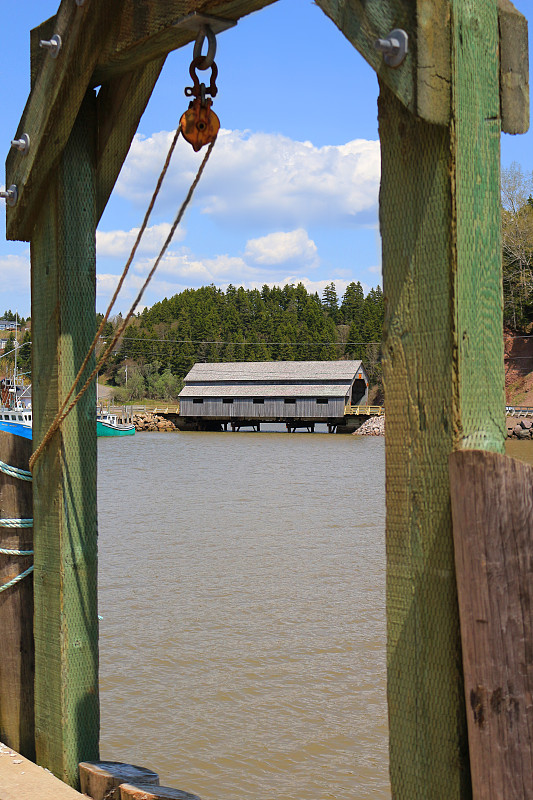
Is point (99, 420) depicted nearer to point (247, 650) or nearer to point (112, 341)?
point (247, 650)

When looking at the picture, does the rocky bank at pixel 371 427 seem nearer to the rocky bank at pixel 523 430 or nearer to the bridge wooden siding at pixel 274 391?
the bridge wooden siding at pixel 274 391

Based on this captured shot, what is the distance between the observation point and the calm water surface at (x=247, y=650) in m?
5.15

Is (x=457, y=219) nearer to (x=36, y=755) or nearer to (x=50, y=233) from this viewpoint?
(x=50, y=233)

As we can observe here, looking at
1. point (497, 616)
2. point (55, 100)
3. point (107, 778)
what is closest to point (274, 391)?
point (55, 100)

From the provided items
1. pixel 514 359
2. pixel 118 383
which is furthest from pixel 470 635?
pixel 118 383

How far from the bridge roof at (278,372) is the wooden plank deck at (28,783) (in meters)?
56.8

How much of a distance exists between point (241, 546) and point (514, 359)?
5424 cm

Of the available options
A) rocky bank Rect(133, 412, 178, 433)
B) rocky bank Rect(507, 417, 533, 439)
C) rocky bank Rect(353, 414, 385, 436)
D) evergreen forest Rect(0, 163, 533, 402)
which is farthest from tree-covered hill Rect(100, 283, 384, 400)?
rocky bank Rect(507, 417, 533, 439)

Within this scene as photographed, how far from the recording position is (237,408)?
201 feet

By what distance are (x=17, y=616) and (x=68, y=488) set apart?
63cm

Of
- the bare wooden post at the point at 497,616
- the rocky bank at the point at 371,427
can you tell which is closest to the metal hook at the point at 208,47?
the bare wooden post at the point at 497,616

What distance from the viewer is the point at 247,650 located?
7.28 metres

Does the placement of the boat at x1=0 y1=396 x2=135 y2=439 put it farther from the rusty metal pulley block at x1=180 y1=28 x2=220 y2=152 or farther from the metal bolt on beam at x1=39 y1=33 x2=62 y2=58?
the rusty metal pulley block at x1=180 y1=28 x2=220 y2=152

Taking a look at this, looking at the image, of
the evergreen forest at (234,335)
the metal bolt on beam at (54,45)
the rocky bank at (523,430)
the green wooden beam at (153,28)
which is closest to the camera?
the green wooden beam at (153,28)
